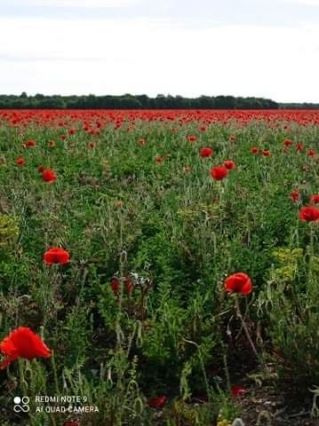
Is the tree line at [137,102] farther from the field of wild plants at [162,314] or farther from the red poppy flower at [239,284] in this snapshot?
the red poppy flower at [239,284]

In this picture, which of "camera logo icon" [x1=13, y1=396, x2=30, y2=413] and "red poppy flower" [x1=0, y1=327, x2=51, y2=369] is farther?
"camera logo icon" [x1=13, y1=396, x2=30, y2=413]

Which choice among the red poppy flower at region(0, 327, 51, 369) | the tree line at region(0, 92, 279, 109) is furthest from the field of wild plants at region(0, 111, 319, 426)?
the tree line at region(0, 92, 279, 109)

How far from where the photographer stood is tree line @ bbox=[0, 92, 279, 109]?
32.2 metres

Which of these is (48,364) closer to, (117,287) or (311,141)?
(117,287)

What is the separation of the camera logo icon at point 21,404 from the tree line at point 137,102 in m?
29.1

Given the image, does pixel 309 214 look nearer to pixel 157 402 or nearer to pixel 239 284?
pixel 239 284

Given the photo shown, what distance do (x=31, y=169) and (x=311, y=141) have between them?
499 centimetres

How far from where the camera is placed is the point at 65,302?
4.19 meters

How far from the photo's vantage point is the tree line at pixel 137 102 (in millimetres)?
32219

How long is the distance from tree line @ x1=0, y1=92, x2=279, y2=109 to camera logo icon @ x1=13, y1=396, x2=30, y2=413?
29134 mm

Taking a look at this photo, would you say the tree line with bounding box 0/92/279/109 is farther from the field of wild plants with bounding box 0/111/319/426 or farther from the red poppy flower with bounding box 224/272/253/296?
the red poppy flower with bounding box 224/272/253/296

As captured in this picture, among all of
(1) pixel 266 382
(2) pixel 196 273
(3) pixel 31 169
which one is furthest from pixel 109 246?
(3) pixel 31 169

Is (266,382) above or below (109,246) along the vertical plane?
below

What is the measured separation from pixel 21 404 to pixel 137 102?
1170 inches
